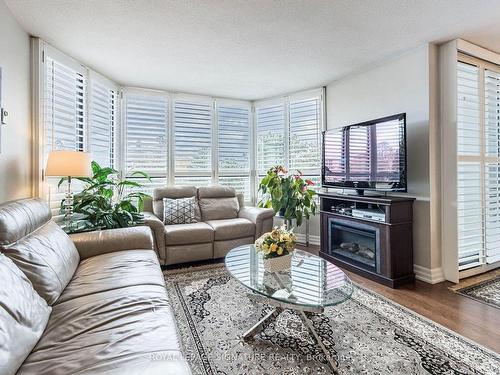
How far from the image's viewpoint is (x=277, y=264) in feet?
6.46

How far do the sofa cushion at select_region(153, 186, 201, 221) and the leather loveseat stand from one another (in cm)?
165

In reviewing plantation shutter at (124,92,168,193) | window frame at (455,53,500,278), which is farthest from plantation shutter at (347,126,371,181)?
plantation shutter at (124,92,168,193)

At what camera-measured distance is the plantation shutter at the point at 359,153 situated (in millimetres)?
3090

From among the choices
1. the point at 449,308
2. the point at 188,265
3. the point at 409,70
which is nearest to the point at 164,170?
the point at 188,265

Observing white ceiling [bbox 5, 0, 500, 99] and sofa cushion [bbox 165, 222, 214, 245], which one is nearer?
white ceiling [bbox 5, 0, 500, 99]

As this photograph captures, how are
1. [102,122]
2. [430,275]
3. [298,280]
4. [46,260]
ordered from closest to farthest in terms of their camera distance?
[46,260], [298,280], [430,275], [102,122]

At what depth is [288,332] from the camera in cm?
188

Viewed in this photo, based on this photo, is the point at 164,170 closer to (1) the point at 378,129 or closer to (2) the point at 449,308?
(1) the point at 378,129

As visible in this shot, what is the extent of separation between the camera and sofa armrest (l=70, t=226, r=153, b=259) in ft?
7.23

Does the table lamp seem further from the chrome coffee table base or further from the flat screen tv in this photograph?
the flat screen tv

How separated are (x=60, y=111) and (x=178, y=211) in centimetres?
173

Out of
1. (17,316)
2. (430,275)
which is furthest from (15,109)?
(430,275)

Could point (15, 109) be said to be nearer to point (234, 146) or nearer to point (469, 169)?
point (234, 146)

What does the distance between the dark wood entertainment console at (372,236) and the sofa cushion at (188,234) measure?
4.97 ft
